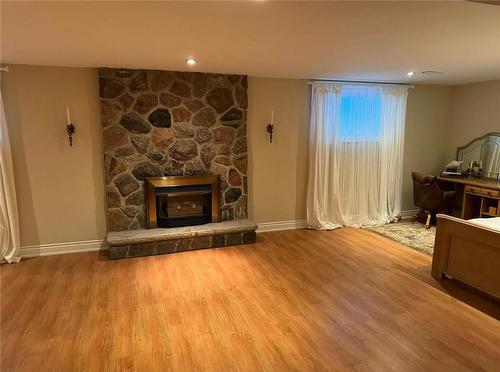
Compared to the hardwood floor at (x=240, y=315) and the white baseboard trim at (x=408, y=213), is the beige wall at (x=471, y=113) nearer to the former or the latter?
the white baseboard trim at (x=408, y=213)

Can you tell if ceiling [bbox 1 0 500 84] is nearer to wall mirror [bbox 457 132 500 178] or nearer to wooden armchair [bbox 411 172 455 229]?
wall mirror [bbox 457 132 500 178]

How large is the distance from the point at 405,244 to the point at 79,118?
4.49m

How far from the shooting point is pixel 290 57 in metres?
3.31

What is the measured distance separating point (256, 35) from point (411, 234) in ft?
12.6

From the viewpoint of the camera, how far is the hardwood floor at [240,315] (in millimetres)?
2262

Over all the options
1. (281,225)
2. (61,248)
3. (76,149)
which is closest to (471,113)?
(281,225)

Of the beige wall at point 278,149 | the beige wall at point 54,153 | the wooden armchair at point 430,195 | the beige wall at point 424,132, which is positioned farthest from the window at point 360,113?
the beige wall at point 54,153

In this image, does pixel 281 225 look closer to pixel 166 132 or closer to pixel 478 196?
Result: pixel 166 132

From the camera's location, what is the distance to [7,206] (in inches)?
148

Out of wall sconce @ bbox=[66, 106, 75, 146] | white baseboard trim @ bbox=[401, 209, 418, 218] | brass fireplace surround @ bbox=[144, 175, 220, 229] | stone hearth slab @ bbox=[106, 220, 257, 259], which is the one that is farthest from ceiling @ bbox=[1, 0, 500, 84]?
white baseboard trim @ bbox=[401, 209, 418, 218]

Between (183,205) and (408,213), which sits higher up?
(183,205)

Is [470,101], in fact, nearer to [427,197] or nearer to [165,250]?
[427,197]

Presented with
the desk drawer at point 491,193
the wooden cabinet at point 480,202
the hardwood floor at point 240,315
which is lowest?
the hardwood floor at point 240,315

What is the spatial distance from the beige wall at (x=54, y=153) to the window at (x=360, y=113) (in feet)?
11.3
